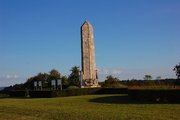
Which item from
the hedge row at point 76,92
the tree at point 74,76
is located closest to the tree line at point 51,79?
the tree at point 74,76

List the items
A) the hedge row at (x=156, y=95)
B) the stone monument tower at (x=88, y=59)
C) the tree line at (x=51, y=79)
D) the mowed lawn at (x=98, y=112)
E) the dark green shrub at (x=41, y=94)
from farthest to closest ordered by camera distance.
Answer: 1. the tree line at (x=51, y=79)
2. the stone monument tower at (x=88, y=59)
3. the dark green shrub at (x=41, y=94)
4. the hedge row at (x=156, y=95)
5. the mowed lawn at (x=98, y=112)

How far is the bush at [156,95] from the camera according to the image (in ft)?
47.8

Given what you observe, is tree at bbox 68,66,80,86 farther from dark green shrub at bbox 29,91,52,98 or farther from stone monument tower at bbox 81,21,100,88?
dark green shrub at bbox 29,91,52,98

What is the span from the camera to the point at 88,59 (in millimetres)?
30344

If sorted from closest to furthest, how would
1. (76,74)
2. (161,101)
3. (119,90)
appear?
1. (161,101)
2. (119,90)
3. (76,74)

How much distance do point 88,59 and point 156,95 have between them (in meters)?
16.0

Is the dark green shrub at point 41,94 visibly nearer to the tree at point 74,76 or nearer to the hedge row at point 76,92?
the hedge row at point 76,92

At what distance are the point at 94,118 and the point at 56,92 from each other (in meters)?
15.8

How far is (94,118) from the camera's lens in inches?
355

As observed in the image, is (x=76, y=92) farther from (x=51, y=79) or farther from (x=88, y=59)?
(x=51, y=79)

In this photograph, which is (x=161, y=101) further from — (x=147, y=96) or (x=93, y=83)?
(x=93, y=83)

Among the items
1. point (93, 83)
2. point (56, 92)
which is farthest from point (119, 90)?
point (56, 92)

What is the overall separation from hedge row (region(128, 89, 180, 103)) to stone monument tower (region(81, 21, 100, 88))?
1340 centimetres

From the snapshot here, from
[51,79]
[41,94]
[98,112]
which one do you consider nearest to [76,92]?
[41,94]
